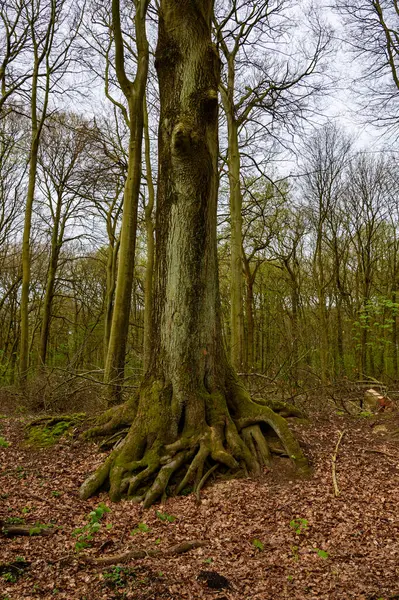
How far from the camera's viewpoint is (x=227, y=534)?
12.1 feet

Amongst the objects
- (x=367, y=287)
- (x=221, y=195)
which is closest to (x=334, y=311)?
(x=367, y=287)

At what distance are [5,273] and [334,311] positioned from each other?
20.4 metres

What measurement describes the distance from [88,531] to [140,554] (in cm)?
76

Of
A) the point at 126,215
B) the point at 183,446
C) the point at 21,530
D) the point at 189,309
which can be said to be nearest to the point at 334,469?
the point at 183,446

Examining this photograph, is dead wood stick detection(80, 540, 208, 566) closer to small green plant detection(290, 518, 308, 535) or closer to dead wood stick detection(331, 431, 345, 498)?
small green plant detection(290, 518, 308, 535)

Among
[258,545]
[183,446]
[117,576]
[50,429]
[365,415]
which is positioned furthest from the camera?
[365,415]

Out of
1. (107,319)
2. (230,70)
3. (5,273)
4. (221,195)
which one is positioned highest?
(230,70)

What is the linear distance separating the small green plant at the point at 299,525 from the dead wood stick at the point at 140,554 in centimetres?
81

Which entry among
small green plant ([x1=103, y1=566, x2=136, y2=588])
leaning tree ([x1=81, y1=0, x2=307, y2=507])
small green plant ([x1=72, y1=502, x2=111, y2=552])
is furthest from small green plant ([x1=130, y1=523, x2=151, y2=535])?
leaning tree ([x1=81, y1=0, x2=307, y2=507])

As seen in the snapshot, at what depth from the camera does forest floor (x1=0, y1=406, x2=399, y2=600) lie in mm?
2816

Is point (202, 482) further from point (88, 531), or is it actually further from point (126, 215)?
point (126, 215)

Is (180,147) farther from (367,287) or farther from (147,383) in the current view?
(367,287)

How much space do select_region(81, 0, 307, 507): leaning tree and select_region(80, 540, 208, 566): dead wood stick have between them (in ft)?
4.19

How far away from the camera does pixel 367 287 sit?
825 inches
